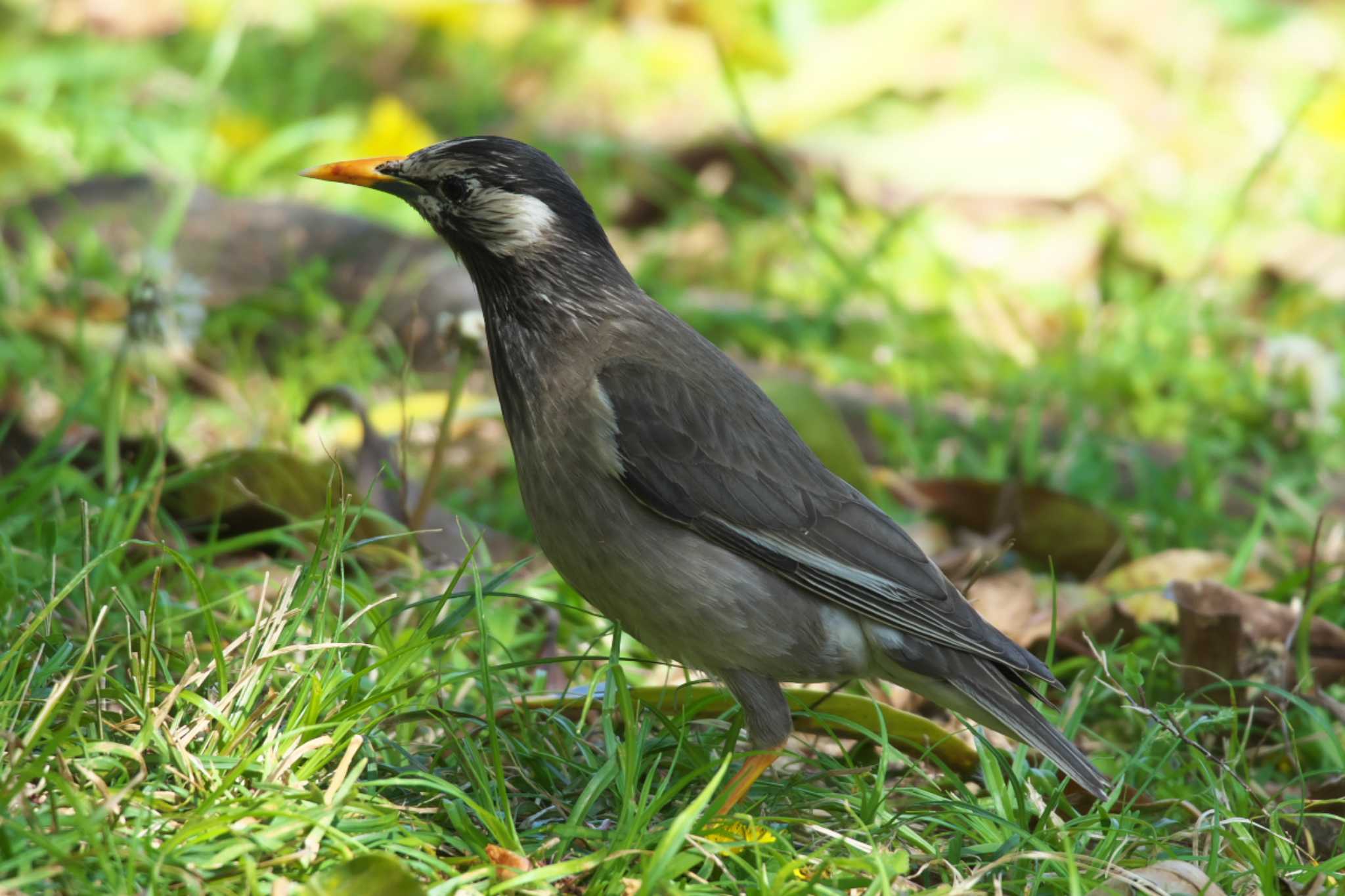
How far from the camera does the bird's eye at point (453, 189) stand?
3605 millimetres

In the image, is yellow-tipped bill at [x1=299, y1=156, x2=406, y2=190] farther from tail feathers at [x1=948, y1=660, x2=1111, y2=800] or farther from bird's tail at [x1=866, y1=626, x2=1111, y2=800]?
tail feathers at [x1=948, y1=660, x2=1111, y2=800]

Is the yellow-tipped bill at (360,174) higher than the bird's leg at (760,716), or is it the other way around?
the yellow-tipped bill at (360,174)

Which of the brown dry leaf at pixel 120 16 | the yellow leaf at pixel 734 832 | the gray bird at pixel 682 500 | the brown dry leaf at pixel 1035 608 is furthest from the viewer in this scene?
the brown dry leaf at pixel 120 16

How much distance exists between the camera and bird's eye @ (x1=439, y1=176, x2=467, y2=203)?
11.8 feet

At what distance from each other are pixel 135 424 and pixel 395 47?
485cm

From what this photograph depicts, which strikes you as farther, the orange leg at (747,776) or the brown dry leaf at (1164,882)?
the orange leg at (747,776)

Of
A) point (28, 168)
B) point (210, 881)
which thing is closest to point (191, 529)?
point (210, 881)

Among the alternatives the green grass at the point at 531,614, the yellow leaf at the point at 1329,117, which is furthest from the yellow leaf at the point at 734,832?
the yellow leaf at the point at 1329,117

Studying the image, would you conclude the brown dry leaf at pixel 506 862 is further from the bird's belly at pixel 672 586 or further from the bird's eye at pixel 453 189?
the bird's eye at pixel 453 189

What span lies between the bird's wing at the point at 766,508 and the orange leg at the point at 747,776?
405 mm

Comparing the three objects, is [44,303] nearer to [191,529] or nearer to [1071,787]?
[191,529]

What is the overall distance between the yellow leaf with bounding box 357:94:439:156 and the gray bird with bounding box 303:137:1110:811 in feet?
11.2

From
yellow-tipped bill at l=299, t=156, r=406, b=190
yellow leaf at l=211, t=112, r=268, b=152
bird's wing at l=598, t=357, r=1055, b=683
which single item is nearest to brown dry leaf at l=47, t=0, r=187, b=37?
yellow leaf at l=211, t=112, r=268, b=152

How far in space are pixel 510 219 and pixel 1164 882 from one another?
205 cm
